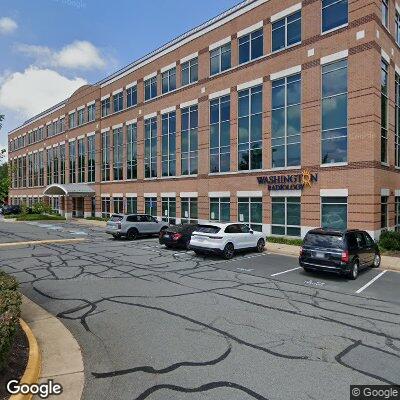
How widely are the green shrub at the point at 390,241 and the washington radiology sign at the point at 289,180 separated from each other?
4.75 m

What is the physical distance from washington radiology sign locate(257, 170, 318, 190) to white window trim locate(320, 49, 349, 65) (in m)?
6.39

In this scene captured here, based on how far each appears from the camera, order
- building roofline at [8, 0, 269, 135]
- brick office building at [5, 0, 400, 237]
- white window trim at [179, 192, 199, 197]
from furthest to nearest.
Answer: white window trim at [179, 192, 199, 197] → building roofline at [8, 0, 269, 135] → brick office building at [5, 0, 400, 237]

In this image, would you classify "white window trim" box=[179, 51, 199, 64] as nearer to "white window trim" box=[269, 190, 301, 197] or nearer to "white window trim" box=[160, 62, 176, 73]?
"white window trim" box=[160, 62, 176, 73]

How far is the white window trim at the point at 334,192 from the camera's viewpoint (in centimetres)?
1984

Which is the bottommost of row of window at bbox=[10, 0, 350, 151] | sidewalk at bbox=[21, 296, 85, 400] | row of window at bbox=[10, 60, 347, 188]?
sidewalk at bbox=[21, 296, 85, 400]

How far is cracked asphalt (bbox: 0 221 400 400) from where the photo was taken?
17.8ft

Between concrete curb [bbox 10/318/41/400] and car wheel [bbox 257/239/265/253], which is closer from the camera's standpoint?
concrete curb [bbox 10/318/41/400]

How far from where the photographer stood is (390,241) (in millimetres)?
18734

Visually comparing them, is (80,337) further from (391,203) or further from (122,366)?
(391,203)

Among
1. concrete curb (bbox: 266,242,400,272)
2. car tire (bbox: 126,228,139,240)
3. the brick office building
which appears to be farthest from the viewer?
car tire (bbox: 126,228,139,240)

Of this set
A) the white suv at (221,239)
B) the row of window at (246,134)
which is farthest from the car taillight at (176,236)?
the row of window at (246,134)

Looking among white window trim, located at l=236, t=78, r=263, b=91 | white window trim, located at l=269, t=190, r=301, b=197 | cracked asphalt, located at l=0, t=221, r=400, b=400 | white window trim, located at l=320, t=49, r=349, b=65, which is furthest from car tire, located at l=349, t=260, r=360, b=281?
white window trim, located at l=236, t=78, r=263, b=91

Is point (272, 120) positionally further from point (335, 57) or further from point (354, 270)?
point (354, 270)

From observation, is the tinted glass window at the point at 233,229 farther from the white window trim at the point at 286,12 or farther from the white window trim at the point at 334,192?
the white window trim at the point at 286,12
